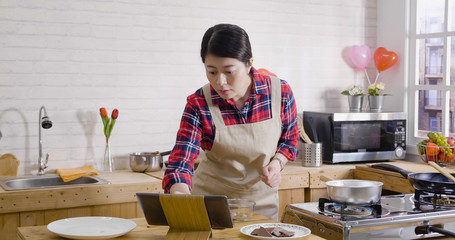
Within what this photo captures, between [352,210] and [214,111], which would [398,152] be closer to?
[352,210]

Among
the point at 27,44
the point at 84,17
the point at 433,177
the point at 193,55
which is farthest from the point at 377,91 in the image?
the point at 27,44

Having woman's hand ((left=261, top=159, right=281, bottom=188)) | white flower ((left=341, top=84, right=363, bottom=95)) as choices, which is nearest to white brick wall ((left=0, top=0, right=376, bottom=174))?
white flower ((left=341, top=84, right=363, bottom=95))

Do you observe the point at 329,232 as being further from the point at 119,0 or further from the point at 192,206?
the point at 119,0

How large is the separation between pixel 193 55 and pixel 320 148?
1.30 metres

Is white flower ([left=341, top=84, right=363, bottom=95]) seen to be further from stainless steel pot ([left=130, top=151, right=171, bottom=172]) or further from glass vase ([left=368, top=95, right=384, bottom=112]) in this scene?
stainless steel pot ([left=130, top=151, right=171, bottom=172])

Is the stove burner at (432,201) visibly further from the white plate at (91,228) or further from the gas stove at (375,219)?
the white plate at (91,228)

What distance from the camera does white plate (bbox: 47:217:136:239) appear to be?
2.21 m

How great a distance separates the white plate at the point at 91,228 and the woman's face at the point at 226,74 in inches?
29.5

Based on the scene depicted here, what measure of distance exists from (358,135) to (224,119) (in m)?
2.20

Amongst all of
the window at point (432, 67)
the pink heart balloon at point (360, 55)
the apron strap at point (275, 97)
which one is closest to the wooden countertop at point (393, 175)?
the window at point (432, 67)

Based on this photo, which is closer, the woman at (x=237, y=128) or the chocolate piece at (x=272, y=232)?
the chocolate piece at (x=272, y=232)

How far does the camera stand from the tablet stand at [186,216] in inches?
84.9

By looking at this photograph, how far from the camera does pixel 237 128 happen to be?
9.72ft

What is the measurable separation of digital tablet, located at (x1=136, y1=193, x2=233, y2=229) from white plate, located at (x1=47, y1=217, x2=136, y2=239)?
12 centimetres
